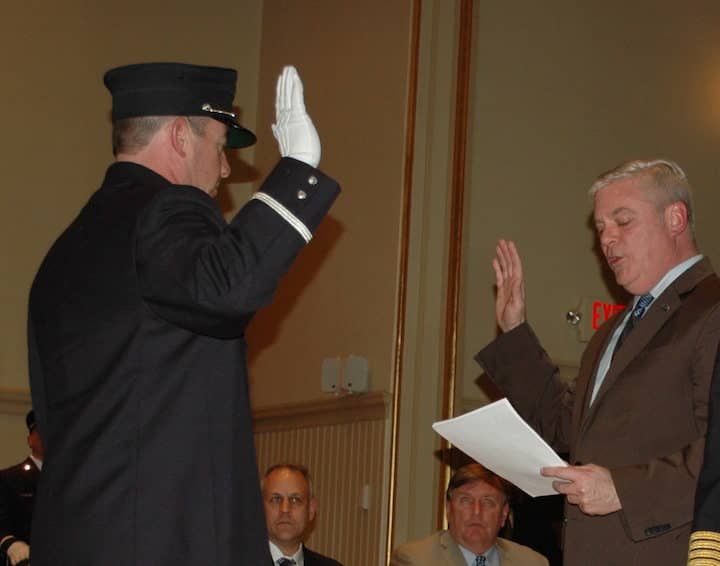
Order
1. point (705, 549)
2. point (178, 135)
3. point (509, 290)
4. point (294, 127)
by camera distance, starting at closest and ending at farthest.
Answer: point (705, 549) < point (294, 127) < point (178, 135) < point (509, 290)

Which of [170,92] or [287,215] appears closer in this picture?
[287,215]

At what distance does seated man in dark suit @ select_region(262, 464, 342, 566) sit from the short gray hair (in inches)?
93.0

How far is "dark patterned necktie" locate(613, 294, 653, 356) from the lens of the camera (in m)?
3.51

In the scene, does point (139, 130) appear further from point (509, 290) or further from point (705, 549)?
point (509, 290)

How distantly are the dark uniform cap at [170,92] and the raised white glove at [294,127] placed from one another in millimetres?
233

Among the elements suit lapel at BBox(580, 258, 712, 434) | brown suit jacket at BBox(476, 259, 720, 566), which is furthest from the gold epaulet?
suit lapel at BBox(580, 258, 712, 434)

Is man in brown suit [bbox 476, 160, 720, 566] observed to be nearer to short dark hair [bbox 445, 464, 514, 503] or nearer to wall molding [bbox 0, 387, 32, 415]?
short dark hair [bbox 445, 464, 514, 503]

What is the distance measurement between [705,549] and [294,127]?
1.07 meters

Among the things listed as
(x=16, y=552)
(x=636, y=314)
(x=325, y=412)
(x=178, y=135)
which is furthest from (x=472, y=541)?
(x=178, y=135)

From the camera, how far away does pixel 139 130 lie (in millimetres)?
2660

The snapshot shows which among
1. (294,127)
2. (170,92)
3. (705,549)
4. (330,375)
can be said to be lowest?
(705,549)

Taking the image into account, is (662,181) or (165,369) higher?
(662,181)

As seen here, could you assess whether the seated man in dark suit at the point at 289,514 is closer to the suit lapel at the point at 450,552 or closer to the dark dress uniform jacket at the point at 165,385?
the suit lapel at the point at 450,552

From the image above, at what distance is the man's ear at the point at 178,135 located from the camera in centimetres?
265
